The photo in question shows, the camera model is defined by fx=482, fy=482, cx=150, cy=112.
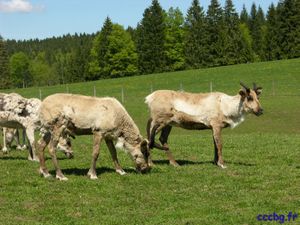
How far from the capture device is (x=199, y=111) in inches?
515

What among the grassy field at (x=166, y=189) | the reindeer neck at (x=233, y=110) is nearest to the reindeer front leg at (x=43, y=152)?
the grassy field at (x=166, y=189)

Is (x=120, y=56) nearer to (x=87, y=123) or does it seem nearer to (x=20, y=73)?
(x=20, y=73)

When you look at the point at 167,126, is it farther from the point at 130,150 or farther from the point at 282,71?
the point at 282,71

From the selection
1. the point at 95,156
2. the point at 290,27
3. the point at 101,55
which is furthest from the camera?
the point at 101,55

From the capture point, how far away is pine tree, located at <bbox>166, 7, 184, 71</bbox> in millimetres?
85438

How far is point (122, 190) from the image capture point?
9930 mm

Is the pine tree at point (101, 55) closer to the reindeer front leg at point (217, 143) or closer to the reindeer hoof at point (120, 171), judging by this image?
the reindeer front leg at point (217, 143)

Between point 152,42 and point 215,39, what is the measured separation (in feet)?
34.9

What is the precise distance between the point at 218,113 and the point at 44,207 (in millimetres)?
6063

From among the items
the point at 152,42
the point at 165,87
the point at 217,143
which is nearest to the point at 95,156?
the point at 217,143

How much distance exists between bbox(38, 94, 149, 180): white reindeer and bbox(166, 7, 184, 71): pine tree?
2840 inches

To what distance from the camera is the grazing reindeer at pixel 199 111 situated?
1305cm

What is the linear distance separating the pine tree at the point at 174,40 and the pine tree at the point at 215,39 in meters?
7.91

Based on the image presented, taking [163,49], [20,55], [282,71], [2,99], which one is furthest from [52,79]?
[2,99]
